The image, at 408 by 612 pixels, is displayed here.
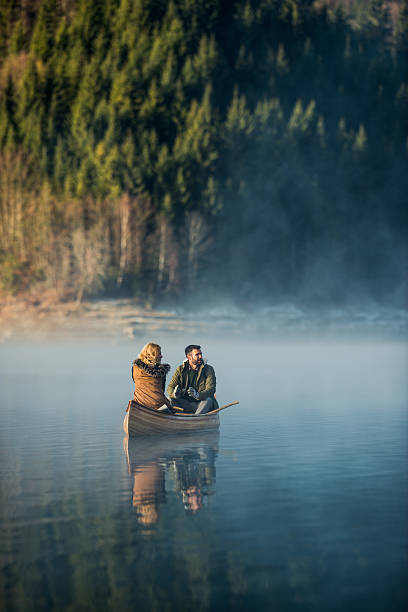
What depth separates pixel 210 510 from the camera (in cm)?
1156

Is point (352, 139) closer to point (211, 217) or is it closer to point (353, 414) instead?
point (211, 217)

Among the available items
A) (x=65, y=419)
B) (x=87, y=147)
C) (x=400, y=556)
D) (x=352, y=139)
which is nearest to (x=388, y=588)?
(x=400, y=556)

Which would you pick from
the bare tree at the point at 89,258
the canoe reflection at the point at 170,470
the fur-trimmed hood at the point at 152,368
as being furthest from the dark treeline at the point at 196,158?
the fur-trimmed hood at the point at 152,368

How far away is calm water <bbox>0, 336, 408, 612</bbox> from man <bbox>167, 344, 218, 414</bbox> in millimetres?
793

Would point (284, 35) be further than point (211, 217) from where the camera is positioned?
Yes

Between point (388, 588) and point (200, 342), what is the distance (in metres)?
49.0

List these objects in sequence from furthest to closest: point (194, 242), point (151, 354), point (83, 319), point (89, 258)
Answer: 1. point (194, 242)
2. point (89, 258)
3. point (83, 319)
4. point (151, 354)

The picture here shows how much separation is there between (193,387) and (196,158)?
2037 inches

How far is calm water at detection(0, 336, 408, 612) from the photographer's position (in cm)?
832

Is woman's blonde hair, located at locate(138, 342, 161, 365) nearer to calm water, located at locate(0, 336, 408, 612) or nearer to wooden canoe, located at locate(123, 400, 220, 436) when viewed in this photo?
wooden canoe, located at locate(123, 400, 220, 436)

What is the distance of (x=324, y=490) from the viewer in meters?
13.0

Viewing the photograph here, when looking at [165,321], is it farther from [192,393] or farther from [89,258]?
[192,393]

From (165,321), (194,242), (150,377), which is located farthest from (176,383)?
(194,242)

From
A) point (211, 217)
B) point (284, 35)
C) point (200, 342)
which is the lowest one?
point (200, 342)
